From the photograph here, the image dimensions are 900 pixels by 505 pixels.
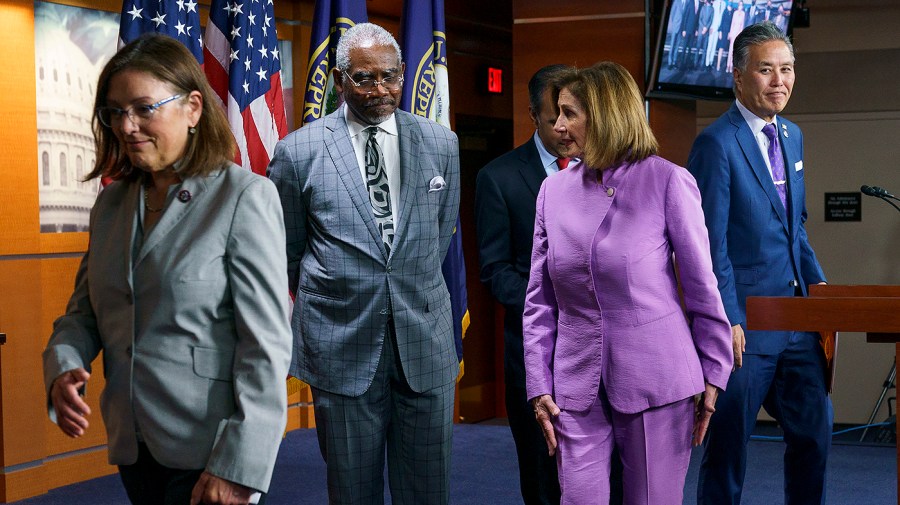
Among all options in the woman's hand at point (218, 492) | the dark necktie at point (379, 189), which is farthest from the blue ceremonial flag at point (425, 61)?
the woman's hand at point (218, 492)

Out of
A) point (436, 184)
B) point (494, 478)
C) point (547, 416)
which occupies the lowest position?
point (494, 478)

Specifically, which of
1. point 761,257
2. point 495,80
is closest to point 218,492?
point 761,257

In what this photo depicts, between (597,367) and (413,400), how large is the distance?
1.75ft

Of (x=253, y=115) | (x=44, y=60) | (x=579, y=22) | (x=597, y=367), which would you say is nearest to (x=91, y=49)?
(x=44, y=60)

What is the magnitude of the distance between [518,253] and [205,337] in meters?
1.93

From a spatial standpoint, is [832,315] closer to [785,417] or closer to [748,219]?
[748,219]

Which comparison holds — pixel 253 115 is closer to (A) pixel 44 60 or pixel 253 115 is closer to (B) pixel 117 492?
(A) pixel 44 60

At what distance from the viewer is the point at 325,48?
15.3ft

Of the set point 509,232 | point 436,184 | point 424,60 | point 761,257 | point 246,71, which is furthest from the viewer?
point 424,60

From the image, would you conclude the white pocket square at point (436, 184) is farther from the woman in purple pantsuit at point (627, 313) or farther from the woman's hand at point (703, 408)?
the woman's hand at point (703, 408)

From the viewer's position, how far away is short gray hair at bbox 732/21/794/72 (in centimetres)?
353

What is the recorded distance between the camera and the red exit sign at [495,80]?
757cm

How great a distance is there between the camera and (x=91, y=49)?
18.0 ft

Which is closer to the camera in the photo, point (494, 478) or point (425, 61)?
point (425, 61)
